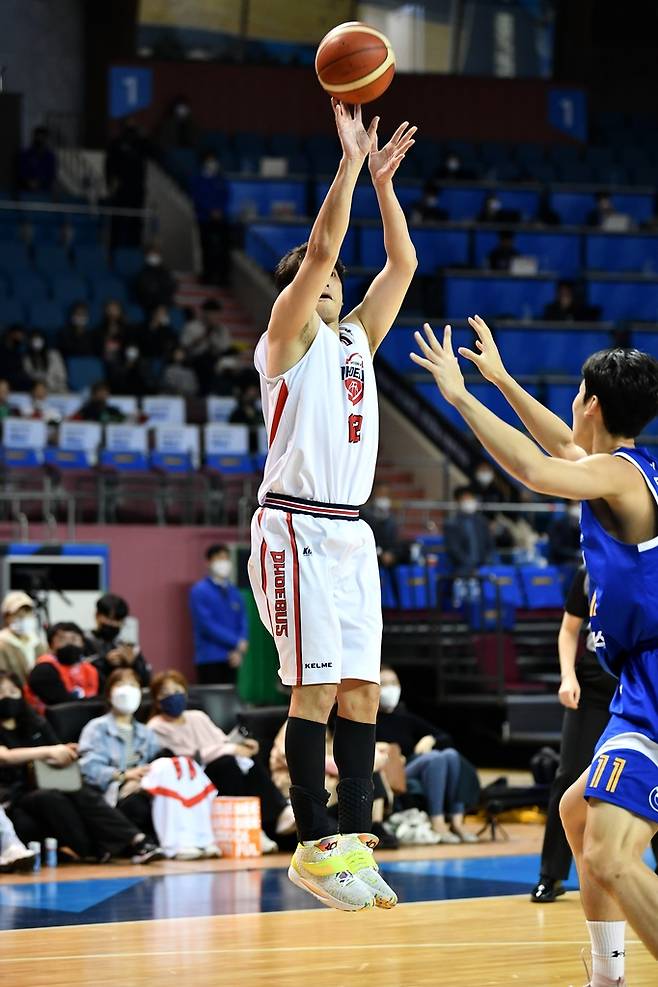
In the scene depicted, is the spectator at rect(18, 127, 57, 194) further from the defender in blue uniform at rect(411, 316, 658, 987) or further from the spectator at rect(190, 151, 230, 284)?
the defender in blue uniform at rect(411, 316, 658, 987)

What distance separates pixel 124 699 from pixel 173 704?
413 mm

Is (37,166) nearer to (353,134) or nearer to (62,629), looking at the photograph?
(62,629)

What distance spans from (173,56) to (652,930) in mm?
24022

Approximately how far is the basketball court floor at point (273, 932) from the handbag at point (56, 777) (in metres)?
0.57

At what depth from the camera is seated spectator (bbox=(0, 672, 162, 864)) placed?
382 inches

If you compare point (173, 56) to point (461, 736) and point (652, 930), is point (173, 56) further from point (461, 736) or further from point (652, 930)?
point (652, 930)

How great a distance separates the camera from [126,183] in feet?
73.4

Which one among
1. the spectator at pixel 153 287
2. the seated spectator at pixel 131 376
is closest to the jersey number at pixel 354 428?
the seated spectator at pixel 131 376

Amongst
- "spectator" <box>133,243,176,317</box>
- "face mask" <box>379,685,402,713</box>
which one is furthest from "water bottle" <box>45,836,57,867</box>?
"spectator" <box>133,243,176,317</box>

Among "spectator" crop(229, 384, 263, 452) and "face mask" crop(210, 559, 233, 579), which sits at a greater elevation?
→ "spectator" crop(229, 384, 263, 452)

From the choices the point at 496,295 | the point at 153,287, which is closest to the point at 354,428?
the point at 153,287

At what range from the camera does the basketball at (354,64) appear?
498 cm

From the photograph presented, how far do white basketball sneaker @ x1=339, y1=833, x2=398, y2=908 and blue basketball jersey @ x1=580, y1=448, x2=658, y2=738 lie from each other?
102cm

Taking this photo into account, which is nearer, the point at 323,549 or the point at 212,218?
the point at 323,549
